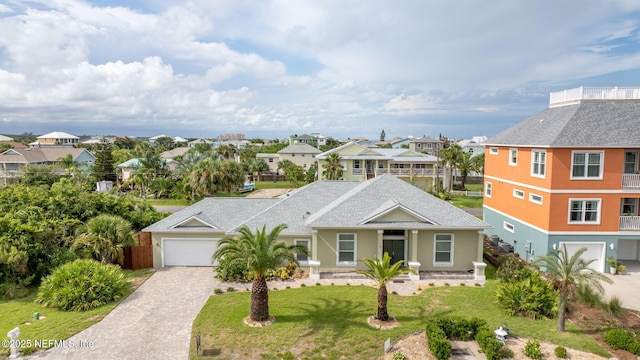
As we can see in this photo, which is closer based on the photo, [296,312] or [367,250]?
[296,312]

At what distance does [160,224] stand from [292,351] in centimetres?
1415

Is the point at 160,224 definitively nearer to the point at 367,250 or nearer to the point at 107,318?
the point at 107,318

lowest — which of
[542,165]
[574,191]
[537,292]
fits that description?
[537,292]

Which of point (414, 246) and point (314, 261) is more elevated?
point (414, 246)

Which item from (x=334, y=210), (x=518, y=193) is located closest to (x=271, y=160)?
(x=334, y=210)

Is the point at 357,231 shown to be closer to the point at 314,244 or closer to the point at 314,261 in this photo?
the point at 314,244

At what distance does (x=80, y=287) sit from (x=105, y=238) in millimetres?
4501

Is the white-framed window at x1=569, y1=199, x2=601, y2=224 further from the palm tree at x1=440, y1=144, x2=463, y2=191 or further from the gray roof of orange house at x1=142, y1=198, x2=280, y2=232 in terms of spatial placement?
the palm tree at x1=440, y1=144, x2=463, y2=191

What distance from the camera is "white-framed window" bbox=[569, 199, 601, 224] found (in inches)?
871

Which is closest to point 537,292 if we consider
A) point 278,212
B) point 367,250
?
point 367,250

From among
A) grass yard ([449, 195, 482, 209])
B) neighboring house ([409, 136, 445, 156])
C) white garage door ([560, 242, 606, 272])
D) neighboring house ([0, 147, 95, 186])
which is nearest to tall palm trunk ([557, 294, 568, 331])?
white garage door ([560, 242, 606, 272])

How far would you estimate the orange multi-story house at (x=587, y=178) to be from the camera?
21641 millimetres

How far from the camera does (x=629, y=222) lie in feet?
73.2

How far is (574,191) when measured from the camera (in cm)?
2192
